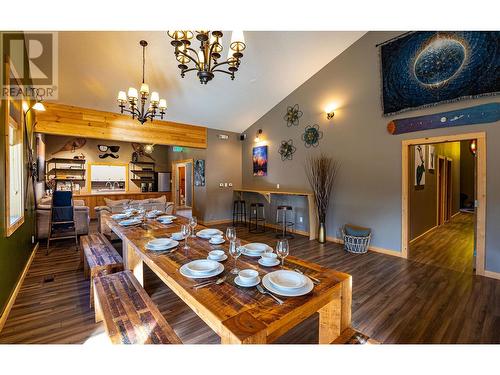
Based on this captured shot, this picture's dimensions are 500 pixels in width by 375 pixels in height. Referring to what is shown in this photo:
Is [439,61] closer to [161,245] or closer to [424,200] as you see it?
[424,200]

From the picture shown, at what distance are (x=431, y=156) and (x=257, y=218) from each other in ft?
14.9

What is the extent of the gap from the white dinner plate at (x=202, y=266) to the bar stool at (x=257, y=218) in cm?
421

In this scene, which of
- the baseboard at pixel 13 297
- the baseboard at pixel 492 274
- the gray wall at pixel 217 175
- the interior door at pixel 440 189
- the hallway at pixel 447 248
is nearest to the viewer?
the baseboard at pixel 13 297

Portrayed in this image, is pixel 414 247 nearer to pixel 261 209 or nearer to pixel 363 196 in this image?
pixel 363 196

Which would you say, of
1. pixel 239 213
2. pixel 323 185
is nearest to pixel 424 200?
pixel 323 185

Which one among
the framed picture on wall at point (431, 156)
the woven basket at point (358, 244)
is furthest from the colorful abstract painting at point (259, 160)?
the framed picture on wall at point (431, 156)

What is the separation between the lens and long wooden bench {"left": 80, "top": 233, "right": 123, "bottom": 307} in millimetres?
2166

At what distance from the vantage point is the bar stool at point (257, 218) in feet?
18.6

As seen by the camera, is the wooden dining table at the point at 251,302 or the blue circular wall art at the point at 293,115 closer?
the wooden dining table at the point at 251,302

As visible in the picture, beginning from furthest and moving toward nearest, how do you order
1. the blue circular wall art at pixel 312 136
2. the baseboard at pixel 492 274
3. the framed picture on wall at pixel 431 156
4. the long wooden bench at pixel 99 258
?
the framed picture on wall at pixel 431 156 < the blue circular wall art at pixel 312 136 < the baseboard at pixel 492 274 < the long wooden bench at pixel 99 258

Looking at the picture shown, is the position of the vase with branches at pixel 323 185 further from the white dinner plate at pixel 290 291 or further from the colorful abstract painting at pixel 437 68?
the white dinner plate at pixel 290 291

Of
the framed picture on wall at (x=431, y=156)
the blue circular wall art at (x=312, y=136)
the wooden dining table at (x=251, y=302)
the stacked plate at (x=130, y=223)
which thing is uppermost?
the blue circular wall art at (x=312, y=136)

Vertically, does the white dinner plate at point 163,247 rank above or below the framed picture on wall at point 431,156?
below
